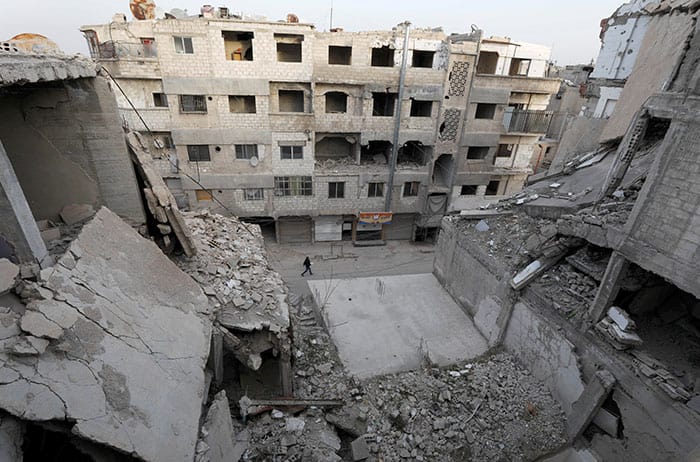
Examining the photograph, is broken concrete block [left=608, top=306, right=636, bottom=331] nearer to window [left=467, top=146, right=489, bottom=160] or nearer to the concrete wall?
the concrete wall

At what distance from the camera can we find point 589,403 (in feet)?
23.7

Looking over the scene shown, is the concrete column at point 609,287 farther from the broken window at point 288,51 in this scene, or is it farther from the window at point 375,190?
the broken window at point 288,51

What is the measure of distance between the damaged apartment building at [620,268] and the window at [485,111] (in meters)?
6.80

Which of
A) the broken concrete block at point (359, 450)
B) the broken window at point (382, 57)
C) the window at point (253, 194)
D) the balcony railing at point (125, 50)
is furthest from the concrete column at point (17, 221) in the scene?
the broken window at point (382, 57)

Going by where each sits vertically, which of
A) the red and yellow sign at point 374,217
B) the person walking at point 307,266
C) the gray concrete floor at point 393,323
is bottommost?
the person walking at point 307,266

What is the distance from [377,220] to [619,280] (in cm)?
1430

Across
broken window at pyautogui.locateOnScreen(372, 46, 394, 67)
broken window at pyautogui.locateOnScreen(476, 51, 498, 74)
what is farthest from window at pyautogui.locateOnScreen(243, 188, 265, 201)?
broken window at pyautogui.locateOnScreen(476, 51, 498, 74)

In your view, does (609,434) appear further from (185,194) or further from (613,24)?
(185,194)

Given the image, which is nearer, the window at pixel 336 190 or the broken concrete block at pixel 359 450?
the broken concrete block at pixel 359 450

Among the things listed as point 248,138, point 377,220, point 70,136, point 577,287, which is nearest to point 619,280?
point 577,287

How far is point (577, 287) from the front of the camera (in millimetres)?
8594

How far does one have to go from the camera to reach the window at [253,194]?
18.9 m

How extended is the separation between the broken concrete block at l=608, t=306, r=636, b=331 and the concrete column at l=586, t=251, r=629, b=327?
126mm

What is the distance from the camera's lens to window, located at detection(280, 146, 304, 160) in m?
18.3
